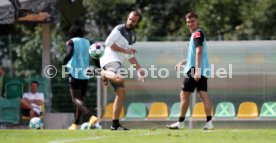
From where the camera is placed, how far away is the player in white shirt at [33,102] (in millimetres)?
20203

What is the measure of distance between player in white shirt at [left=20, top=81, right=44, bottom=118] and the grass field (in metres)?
7.00

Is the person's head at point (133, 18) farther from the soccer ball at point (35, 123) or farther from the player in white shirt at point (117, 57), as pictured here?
the soccer ball at point (35, 123)

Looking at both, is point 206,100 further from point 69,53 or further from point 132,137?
point 69,53

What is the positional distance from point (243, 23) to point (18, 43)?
10.3m

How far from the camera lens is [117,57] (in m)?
13.9

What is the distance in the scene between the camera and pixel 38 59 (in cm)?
2425

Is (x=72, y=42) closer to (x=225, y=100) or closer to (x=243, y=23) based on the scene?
(x=225, y=100)

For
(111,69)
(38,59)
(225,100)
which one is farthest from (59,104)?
(111,69)

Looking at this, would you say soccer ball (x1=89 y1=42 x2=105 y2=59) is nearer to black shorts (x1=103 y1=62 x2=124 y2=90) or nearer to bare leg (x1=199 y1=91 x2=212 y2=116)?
black shorts (x1=103 y1=62 x2=124 y2=90)

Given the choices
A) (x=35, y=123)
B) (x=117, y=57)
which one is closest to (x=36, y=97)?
(x=35, y=123)

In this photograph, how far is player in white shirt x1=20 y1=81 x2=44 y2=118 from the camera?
20.2 metres

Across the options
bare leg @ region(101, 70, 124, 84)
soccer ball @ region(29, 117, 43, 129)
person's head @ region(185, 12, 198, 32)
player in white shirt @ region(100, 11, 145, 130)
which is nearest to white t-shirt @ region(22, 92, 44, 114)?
soccer ball @ region(29, 117, 43, 129)

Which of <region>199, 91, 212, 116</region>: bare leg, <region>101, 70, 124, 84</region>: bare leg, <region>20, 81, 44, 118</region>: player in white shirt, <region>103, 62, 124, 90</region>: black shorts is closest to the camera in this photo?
<region>101, 70, 124, 84</region>: bare leg

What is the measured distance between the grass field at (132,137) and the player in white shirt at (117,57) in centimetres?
102
